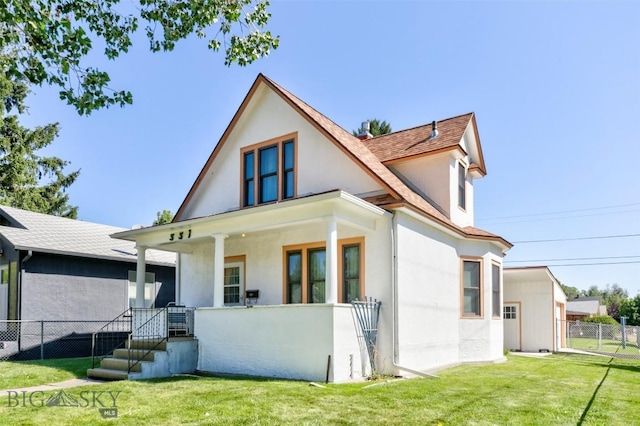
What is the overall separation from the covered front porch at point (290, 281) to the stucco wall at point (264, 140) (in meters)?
1.26

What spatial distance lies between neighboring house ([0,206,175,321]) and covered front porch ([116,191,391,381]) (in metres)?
4.03

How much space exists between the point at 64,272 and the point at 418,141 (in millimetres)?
12005

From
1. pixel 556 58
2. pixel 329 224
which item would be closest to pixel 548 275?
pixel 556 58

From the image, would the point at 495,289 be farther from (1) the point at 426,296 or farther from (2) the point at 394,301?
(2) the point at 394,301

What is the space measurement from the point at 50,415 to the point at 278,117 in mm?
8994

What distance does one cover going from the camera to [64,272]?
16219 millimetres

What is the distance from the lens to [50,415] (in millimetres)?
6684

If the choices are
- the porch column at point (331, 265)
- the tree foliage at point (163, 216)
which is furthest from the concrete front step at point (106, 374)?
the tree foliage at point (163, 216)

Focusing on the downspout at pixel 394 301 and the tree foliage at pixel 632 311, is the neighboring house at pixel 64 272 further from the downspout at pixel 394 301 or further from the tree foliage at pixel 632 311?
the tree foliage at pixel 632 311

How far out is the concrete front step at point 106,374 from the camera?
10.2 metres

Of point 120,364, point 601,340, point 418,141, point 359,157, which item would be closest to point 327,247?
point 359,157

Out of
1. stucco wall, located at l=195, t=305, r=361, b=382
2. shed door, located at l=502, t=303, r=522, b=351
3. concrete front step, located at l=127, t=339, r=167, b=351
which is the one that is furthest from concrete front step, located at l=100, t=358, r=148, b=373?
shed door, located at l=502, t=303, r=522, b=351

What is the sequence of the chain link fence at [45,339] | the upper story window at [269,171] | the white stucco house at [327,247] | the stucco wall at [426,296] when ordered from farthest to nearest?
the chain link fence at [45,339], the upper story window at [269,171], the stucco wall at [426,296], the white stucco house at [327,247]

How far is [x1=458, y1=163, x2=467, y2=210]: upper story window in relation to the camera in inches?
603
